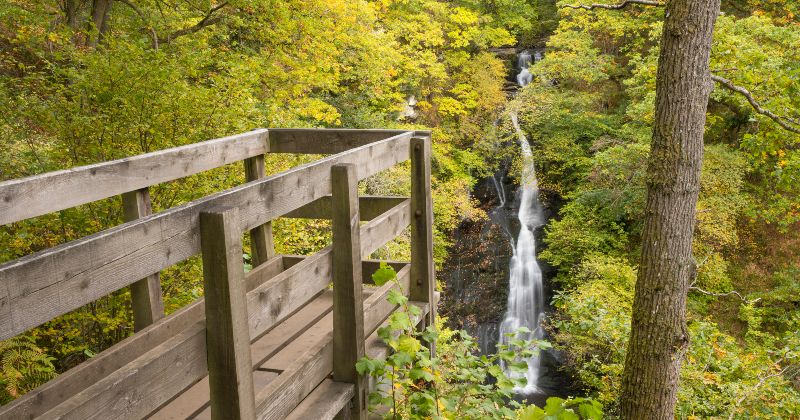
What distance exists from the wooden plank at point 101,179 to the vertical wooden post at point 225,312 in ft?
4.62

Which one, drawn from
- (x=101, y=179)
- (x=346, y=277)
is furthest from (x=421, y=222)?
(x=101, y=179)

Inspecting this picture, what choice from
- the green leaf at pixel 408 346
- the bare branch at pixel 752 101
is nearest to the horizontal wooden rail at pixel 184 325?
the green leaf at pixel 408 346

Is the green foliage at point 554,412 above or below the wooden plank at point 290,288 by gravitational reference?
below

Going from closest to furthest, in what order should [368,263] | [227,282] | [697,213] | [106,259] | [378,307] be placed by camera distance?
[106,259]
[227,282]
[378,307]
[368,263]
[697,213]

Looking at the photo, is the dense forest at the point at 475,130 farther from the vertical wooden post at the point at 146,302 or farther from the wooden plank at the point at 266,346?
the vertical wooden post at the point at 146,302

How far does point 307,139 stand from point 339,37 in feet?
21.6

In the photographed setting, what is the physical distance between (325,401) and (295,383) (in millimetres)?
320

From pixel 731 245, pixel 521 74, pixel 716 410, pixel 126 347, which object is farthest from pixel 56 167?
pixel 521 74

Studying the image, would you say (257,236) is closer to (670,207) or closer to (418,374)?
(418,374)

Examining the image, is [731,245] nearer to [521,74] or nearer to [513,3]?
[521,74]

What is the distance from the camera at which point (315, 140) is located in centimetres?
474

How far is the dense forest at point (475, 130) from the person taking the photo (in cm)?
491

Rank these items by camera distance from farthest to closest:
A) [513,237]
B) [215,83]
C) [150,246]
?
[513,237]
[215,83]
[150,246]

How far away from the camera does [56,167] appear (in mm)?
4941
